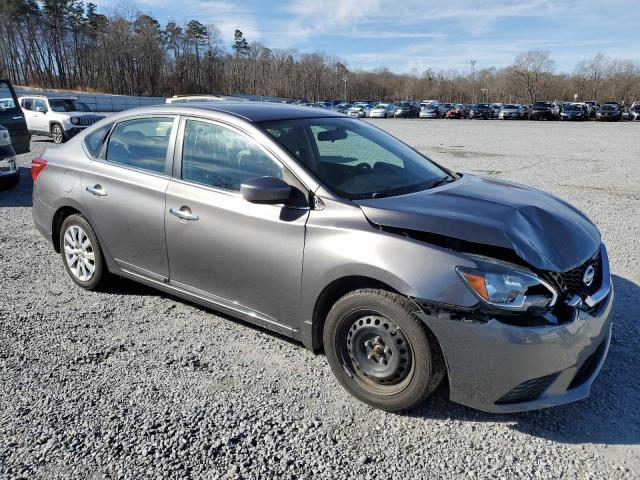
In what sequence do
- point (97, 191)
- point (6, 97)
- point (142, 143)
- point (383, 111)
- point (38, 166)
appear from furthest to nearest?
point (383, 111)
point (6, 97)
point (38, 166)
point (97, 191)
point (142, 143)

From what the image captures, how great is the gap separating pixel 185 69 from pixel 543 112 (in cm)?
7293

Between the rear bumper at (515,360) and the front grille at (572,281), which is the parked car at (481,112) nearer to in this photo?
the front grille at (572,281)

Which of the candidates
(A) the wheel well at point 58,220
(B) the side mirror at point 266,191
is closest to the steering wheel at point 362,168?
(B) the side mirror at point 266,191

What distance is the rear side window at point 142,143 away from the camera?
3998 millimetres

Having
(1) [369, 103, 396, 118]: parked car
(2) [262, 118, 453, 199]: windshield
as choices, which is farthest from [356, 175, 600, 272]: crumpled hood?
(1) [369, 103, 396, 118]: parked car

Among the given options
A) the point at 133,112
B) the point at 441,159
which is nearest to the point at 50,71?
the point at 441,159

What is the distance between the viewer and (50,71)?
3588 inches

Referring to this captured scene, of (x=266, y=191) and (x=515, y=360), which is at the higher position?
(x=266, y=191)

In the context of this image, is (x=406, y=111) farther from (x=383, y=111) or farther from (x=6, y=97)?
(x=6, y=97)

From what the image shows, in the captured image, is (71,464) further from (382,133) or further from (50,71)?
(50,71)

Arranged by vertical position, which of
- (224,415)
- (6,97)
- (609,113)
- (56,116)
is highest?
(6,97)

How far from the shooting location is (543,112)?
5016 cm

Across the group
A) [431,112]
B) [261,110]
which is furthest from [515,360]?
[431,112]

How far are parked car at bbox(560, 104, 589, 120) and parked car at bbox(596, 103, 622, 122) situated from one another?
3.87 ft
